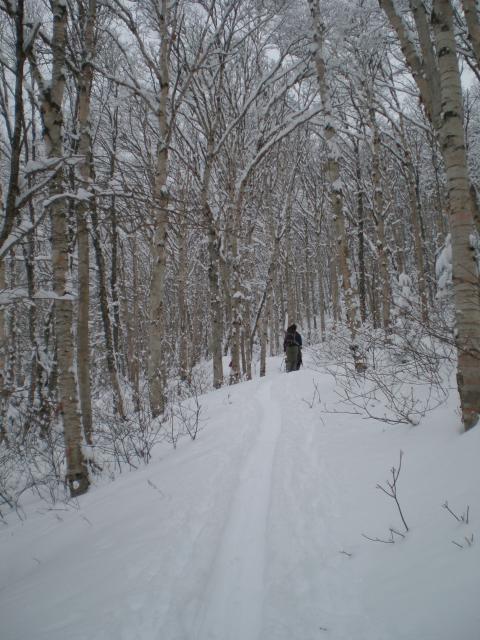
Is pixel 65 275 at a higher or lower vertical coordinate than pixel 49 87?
lower

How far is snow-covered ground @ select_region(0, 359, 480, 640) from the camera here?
61.9 inches

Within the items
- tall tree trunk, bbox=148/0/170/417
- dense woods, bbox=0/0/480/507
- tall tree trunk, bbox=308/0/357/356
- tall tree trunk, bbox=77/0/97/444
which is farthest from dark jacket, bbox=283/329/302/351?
tall tree trunk, bbox=77/0/97/444

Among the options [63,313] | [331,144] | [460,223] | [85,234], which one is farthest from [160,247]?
[460,223]

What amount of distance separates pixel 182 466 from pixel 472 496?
278 centimetres

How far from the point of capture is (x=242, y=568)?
207cm

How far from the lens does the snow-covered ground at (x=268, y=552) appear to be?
5.16 feet

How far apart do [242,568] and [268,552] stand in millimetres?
217

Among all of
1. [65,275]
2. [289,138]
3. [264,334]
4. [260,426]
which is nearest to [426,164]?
[289,138]

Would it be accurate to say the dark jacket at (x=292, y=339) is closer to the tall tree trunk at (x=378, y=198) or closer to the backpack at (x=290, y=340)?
the backpack at (x=290, y=340)

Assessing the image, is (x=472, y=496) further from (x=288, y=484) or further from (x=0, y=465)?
(x=0, y=465)

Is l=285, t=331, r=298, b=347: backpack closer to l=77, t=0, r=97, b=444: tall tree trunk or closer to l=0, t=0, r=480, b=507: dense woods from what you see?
l=0, t=0, r=480, b=507: dense woods

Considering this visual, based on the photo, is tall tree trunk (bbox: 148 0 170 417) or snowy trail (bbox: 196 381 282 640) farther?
tall tree trunk (bbox: 148 0 170 417)

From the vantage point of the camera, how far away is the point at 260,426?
521 cm

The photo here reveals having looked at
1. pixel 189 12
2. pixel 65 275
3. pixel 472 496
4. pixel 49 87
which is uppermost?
pixel 189 12
